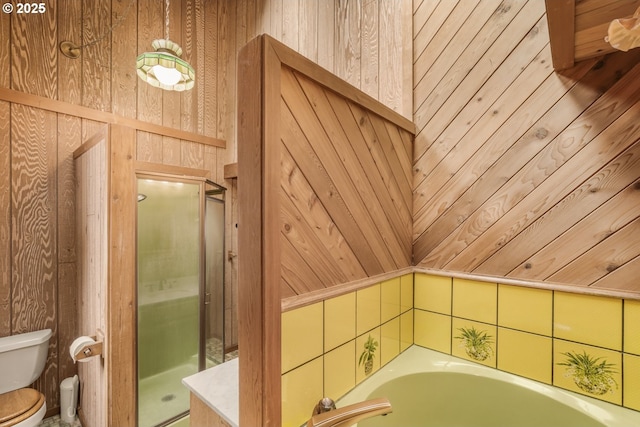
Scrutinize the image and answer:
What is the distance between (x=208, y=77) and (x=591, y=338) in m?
3.71

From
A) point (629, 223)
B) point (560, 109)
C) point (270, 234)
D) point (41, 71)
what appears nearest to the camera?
point (270, 234)

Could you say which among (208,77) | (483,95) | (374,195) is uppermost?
(208,77)

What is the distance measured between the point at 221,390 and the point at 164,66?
79.1 inches

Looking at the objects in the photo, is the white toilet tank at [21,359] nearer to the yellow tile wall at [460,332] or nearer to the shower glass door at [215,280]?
the shower glass door at [215,280]

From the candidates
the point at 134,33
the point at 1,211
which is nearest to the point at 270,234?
the point at 1,211

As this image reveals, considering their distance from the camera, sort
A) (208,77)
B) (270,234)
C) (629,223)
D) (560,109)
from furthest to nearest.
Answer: (208,77)
(560,109)
(629,223)
(270,234)

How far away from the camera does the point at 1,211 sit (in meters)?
2.02

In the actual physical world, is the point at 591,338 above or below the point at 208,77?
below

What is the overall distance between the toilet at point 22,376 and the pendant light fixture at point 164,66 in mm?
2016

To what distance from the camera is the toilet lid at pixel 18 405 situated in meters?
1.58

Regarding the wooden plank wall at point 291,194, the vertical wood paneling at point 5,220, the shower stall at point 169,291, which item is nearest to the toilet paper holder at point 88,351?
the shower stall at point 169,291

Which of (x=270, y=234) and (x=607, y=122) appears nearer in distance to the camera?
(x=270, y=234)

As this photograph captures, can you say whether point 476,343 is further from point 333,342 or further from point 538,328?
point 333,342

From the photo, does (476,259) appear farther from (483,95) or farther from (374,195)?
(483,95)
